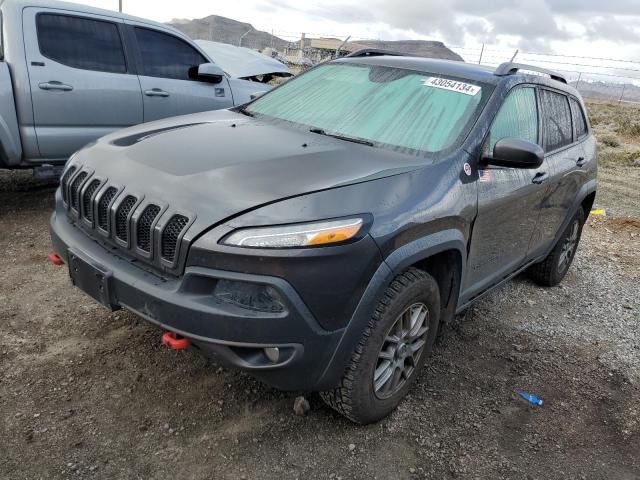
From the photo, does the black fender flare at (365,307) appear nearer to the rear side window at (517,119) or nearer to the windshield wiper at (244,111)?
the rear side window at (517,119)

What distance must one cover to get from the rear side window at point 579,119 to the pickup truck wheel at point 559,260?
66 cm

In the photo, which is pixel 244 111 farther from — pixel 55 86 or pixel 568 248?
pixel 568 248

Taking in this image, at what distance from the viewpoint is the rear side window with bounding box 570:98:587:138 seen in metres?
4.52

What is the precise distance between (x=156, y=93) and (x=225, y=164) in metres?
3.48

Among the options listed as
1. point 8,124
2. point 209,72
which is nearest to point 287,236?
point 8,124

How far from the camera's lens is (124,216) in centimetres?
242

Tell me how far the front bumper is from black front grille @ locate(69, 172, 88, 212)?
54 cm

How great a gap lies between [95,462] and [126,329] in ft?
3.54

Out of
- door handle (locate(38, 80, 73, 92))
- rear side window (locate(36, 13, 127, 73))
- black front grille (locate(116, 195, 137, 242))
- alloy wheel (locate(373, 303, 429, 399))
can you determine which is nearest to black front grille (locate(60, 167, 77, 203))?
black front grille (locate(116, 195, 137, 242))

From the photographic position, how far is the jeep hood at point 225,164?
2271 millimetres

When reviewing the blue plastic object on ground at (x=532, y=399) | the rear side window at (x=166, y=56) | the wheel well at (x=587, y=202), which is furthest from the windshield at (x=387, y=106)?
the rear side window at (x=166, y=56)

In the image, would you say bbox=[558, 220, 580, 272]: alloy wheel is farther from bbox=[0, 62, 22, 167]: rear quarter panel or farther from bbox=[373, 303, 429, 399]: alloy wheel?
bbox=[0, 62, 22, 167]: rear quarter panel

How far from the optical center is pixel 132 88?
5.39 meters

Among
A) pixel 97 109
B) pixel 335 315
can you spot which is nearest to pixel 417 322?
pixel 335 315
